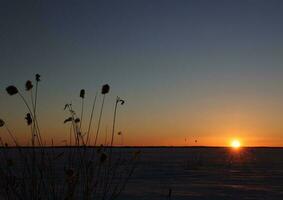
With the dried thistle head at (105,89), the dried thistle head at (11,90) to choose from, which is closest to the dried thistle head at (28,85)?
the dried thistle head at (11,90)

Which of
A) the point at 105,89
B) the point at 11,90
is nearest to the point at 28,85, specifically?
the point at 11,90

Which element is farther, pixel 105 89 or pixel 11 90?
pixel 105 89

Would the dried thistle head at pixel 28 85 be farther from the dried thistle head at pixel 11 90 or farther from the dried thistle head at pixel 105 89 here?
the dried thistle head at pixel 105 89

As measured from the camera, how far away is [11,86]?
2820mm

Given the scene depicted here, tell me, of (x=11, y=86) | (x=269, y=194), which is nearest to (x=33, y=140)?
(x=11, y=86)

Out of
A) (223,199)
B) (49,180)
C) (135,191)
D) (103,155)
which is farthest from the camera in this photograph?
(135,191)

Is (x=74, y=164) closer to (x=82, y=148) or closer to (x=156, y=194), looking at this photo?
(x=82, y=148)

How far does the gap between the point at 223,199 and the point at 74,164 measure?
9.74 m

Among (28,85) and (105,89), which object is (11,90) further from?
(105,89)

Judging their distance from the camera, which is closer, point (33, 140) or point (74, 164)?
point (33, 140)

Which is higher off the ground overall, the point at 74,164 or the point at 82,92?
the point at 82,92

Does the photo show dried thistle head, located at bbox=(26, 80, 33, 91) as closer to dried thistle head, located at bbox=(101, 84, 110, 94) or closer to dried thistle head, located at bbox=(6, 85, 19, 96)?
dried thistle head, located at bbox=(6, 85, 19, 96)

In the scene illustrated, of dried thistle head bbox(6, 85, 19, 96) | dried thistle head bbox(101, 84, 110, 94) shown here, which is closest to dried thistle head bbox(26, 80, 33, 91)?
dried thistle head bbox(6, 85, 19, 96)

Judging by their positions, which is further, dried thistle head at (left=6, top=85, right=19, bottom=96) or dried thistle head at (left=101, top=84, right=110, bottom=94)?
dried thistle head at (left=101, top=84, right=110, bottom=94)
